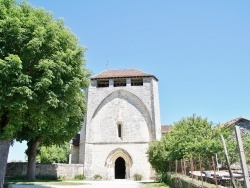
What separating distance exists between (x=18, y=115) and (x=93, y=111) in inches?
815

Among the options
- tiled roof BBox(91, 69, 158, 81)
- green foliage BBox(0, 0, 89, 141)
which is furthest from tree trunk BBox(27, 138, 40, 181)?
tiled roof BBox(91, 69, 158, 81)

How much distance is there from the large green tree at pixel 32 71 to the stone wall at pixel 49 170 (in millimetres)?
15844

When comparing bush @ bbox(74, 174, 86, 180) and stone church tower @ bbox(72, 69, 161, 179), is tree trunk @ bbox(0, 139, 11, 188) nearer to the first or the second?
bush @ bbox(74, 174, 86, 180)

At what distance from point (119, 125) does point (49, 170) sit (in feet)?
33.5

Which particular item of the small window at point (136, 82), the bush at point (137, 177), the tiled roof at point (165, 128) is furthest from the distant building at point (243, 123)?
the tiled roof at point (165, 128)

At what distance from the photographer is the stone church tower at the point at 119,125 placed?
3042cm

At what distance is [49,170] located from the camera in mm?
27891

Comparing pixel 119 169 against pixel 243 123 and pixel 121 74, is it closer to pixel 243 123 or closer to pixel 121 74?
pixel 121 74

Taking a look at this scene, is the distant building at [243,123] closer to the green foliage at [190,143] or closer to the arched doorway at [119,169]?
the green foliage at [190,143]

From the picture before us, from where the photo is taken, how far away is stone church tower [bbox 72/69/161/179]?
30.4 metres

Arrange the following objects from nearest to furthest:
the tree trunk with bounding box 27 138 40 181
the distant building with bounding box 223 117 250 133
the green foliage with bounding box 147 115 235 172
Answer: the green foliage with bounding box 147 115 235 172 < the tree trunk with bounding box 27 138 40 181 < the distant building with bounding box 223 117 250 133

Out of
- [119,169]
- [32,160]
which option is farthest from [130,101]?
[32,160]

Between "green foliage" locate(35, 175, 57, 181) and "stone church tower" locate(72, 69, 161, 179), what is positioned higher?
"stone church tower" locate(72, 69, 161, 179)

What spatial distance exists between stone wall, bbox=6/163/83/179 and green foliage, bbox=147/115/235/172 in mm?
10159
